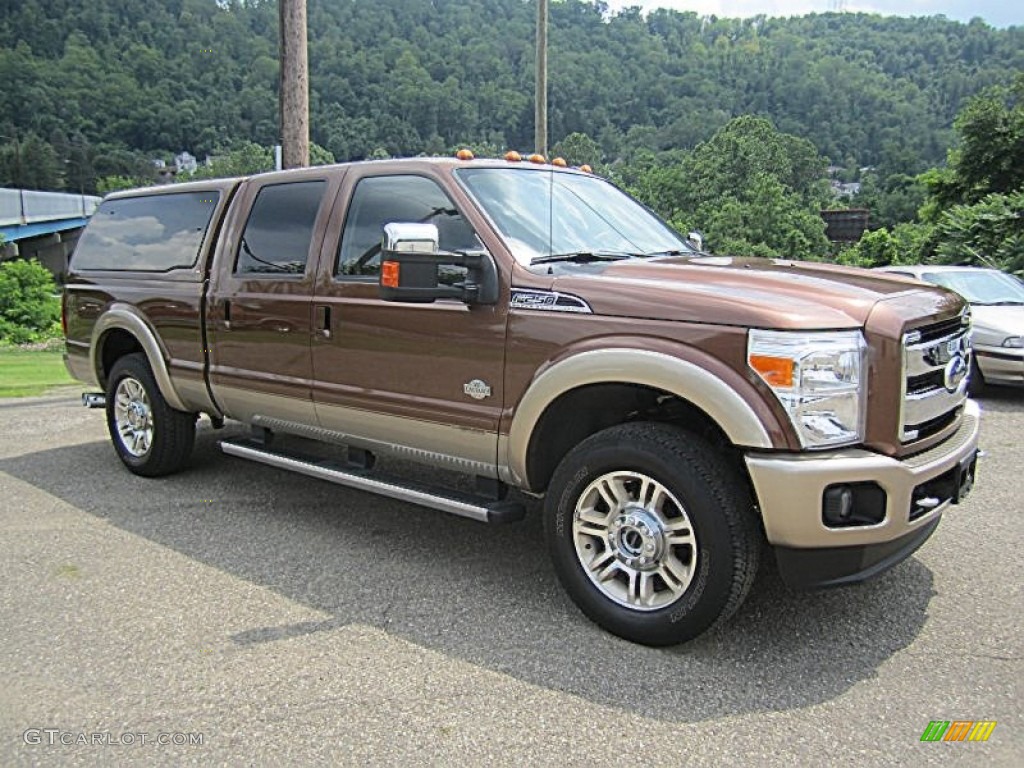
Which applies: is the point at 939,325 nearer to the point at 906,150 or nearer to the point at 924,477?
the point at 924,477

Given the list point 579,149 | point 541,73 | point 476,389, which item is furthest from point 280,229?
point 579,149

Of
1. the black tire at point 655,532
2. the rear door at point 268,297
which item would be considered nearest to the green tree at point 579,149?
the rear door at point 268,297

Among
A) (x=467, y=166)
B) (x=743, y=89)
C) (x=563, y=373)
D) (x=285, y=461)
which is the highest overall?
(x=743, y=89)

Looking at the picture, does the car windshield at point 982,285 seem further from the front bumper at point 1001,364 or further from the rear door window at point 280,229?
the rear door window at point 280,229

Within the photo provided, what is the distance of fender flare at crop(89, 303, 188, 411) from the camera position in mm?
5812

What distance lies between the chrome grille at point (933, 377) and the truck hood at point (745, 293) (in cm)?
10

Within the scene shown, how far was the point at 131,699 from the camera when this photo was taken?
3201 millimetres

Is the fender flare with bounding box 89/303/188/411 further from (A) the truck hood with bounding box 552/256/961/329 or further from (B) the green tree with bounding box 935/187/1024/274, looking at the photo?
(B) the green tree with bounding box 935/187/1024/274

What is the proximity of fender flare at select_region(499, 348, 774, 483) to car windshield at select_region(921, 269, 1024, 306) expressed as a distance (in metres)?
7.43

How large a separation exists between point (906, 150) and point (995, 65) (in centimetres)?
1459

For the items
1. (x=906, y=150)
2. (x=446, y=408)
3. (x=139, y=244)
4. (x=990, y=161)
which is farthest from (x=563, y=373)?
(x=906, y=150)

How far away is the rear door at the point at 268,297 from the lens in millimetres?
4867

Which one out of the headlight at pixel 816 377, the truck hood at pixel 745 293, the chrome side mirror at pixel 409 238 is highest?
the chrome side mirror at pixel 409 238

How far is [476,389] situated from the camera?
4.07m
